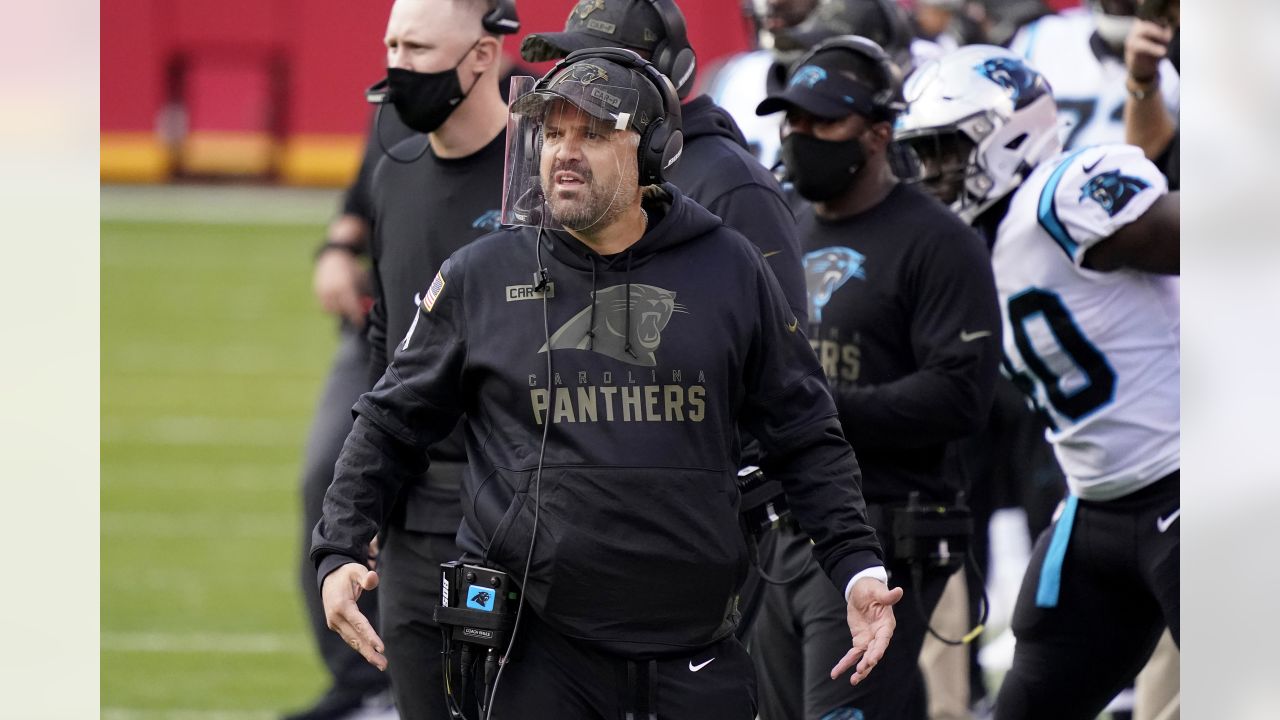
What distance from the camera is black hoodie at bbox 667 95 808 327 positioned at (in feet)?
14.4

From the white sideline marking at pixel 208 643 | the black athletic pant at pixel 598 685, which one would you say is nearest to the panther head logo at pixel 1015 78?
the black athletic pant at pixel 598 685

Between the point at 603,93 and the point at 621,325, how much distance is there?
446 millimetres

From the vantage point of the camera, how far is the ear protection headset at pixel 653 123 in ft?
12.3

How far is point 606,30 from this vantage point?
470 centimetres

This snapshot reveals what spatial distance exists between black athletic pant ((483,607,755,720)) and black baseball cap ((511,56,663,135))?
0.96 m

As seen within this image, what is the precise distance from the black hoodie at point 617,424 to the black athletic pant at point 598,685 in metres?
0.04

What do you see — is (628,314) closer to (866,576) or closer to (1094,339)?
(866,576)

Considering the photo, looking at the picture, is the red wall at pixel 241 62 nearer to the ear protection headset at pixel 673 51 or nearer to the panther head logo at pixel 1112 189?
the ear protection headset at pixel 673 51

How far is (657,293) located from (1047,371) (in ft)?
5.38

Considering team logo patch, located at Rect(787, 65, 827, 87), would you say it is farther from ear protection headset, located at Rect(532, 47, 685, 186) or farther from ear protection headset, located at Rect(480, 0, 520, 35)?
ear protection headset, located at Rect(532, 47, 685, 186)

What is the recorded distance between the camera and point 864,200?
5172 mm

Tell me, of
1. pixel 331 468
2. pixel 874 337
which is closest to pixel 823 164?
pixel 874 337

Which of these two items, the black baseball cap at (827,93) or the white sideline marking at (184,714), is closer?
the black baseball cap at (827,93)
